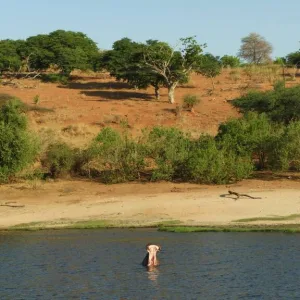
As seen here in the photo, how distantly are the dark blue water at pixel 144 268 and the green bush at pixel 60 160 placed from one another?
9252 mm

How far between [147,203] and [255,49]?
225 feet

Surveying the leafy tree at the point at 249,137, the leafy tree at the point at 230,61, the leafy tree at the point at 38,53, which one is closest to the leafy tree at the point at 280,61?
the leafy tree at the point at 230,61

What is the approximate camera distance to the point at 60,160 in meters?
35.7

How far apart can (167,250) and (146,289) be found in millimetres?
4832

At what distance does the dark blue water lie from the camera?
17.5 m

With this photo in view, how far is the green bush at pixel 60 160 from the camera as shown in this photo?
35.5 meters

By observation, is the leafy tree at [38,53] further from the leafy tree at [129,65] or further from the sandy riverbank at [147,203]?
the sandy riverbank at [147,203]

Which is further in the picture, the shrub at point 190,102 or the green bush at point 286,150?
the shrub at point 190,102

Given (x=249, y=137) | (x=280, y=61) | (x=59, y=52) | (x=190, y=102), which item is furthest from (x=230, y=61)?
(x=249, y=137)

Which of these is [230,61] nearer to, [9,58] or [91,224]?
[9,58]

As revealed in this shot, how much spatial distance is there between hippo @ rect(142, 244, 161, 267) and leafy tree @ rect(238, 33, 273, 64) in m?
76.0

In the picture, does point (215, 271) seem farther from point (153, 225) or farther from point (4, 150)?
point (4, 150)

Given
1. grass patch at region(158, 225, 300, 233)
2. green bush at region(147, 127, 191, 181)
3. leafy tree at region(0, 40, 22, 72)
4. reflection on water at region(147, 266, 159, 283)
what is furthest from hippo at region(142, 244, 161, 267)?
leafy tree at region(0, 40, 22, 72)

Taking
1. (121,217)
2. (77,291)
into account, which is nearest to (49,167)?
(121,217)
